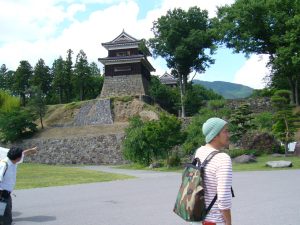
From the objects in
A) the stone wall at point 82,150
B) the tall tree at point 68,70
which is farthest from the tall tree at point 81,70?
the stone wall at point 82,150

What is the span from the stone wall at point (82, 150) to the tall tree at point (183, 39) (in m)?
8.35

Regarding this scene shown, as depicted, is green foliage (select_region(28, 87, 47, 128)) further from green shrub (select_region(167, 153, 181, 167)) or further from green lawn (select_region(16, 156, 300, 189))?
green shrub (select_region(167, 153, 181, 167))

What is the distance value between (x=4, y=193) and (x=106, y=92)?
3837cm

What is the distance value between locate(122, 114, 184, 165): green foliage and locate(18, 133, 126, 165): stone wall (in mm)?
8497

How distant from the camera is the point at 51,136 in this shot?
3722 cm

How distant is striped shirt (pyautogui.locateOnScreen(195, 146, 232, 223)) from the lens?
295cm

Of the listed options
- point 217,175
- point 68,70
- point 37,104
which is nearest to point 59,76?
point 68,70

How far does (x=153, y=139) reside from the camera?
22703 mm

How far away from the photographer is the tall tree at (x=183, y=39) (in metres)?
37.6

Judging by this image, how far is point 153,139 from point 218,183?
19742 mm

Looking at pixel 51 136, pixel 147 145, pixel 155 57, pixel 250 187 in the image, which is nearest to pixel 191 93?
pixel 155 57

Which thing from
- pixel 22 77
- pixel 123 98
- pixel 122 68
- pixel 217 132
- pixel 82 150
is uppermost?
pixel 22 77

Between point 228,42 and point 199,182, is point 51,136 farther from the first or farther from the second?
point 199,182

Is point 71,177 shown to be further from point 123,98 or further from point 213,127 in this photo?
point 123,98
